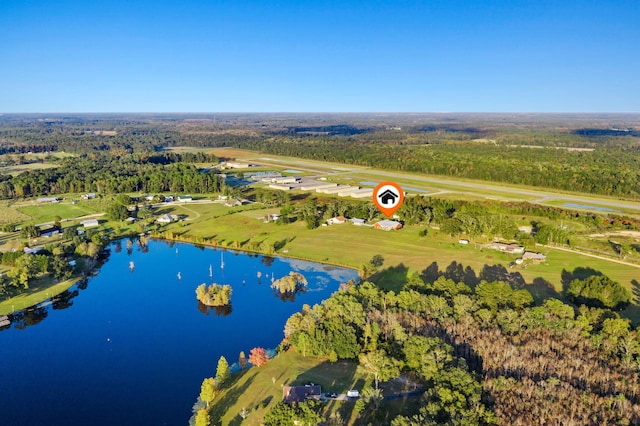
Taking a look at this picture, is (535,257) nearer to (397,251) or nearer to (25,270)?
(397,251)

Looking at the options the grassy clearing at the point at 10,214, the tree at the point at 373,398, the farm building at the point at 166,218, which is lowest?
the tree at the point at 373,398

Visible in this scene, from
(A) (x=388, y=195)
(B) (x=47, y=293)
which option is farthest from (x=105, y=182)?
(A) (x=388, y=195)

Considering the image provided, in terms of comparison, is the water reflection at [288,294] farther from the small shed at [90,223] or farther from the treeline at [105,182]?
the treeline at [105,182]

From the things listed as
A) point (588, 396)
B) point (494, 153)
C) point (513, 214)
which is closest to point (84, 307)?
point (588, 396)

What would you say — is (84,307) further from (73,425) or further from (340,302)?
(340,302)

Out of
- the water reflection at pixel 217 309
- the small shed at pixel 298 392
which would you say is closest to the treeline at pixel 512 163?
the water reflection at pixel 217 309

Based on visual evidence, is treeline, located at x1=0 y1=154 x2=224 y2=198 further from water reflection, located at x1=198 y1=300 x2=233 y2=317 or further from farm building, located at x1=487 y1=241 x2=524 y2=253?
farm building, located at x1=487 y1=241 x2=524 y2=253

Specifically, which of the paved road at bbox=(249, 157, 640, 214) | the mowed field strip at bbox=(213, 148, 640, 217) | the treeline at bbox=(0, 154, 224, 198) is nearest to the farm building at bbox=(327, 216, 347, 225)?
the mowed field strip at bbox=(213, 148, 640, 217)
